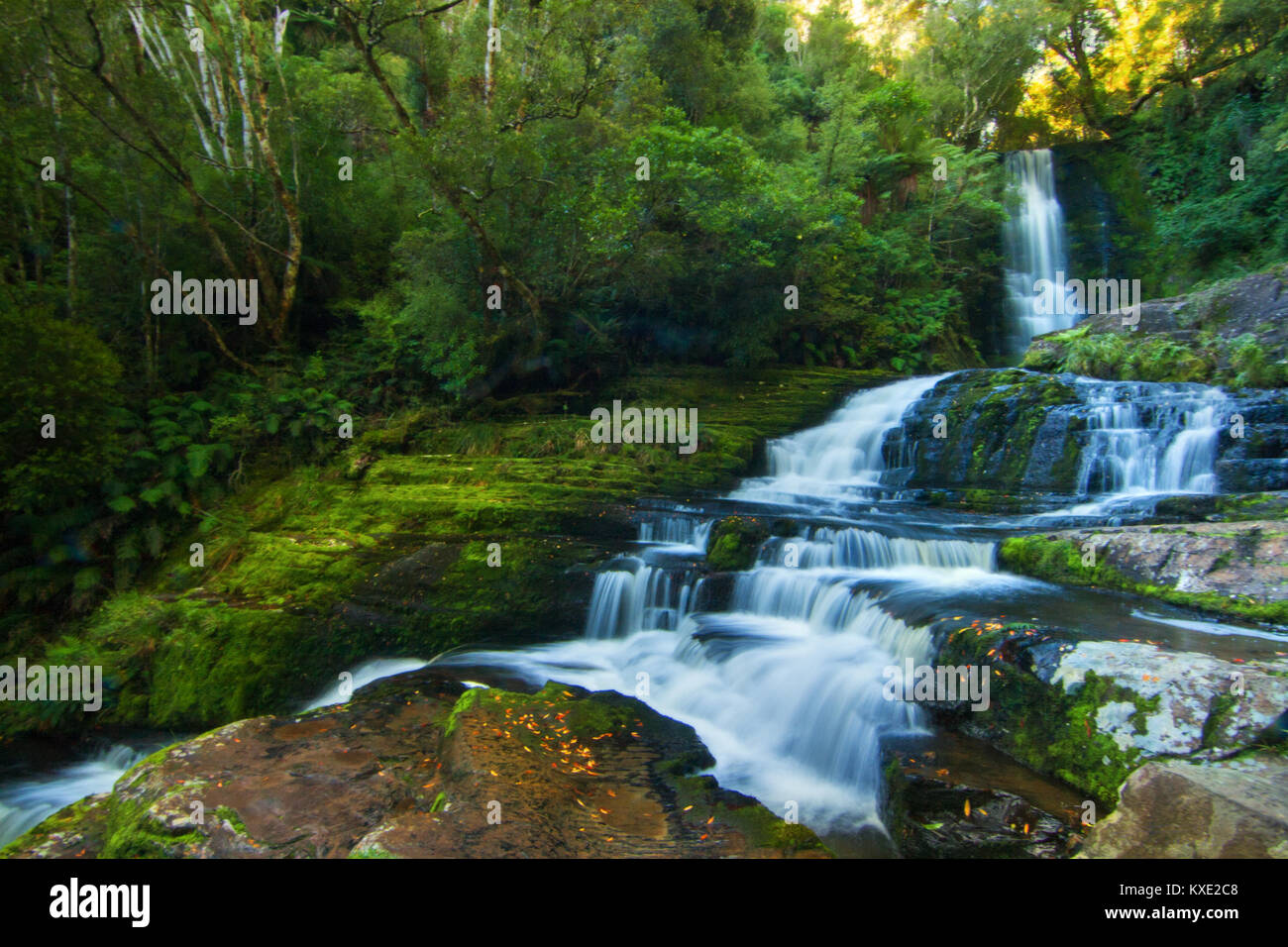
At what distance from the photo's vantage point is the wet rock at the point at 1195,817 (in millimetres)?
2842

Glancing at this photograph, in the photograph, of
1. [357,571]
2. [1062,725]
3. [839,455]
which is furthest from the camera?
[839,455]

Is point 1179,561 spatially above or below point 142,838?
above

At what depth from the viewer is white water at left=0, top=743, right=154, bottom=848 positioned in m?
5.32

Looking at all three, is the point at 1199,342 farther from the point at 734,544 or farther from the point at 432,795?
the point at 432,795

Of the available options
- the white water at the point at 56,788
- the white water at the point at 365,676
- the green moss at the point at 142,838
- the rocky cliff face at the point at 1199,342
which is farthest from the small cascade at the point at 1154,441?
the white water at the point at 56,788

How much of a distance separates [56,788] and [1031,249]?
24014 mm

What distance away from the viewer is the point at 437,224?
42.7ft

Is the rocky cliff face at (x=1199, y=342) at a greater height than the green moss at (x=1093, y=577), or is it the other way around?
the rocky cliff face at (x=1199, y=342)

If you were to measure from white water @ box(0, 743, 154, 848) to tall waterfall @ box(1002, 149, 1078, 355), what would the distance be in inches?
802

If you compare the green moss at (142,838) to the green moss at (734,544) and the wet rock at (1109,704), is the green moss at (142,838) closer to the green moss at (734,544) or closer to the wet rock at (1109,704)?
the wet rock at (1109,704)

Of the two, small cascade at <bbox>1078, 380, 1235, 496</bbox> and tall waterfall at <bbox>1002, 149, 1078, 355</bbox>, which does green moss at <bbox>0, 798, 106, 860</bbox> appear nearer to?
small cascade at <bbox>1078, 380, 1235, 496</bbox>

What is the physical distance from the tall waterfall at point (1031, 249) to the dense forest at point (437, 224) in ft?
2.43

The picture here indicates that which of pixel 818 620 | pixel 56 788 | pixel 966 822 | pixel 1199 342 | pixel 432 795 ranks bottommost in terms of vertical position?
pixel 56 788

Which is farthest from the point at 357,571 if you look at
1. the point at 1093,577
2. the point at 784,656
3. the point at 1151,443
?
the point at 1151,443
